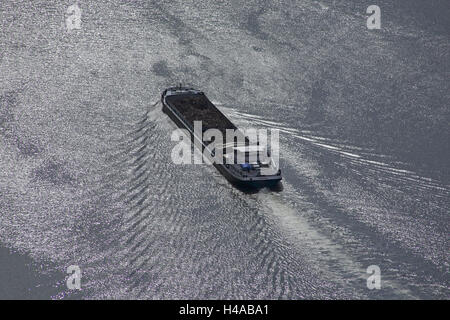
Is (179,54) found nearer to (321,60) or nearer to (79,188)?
(321,60)

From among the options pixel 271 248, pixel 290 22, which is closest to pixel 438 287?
pixel 271 248
